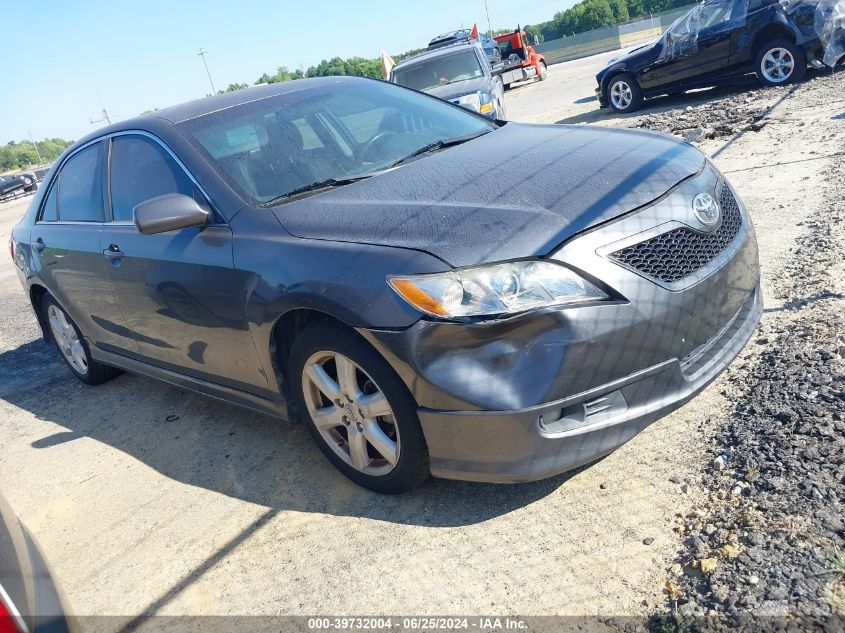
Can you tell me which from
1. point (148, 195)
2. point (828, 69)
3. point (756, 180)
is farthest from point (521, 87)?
point (148, 195)

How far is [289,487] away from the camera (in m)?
3.50

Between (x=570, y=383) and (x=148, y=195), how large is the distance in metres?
2.62

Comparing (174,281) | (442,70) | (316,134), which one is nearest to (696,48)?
(442,70)

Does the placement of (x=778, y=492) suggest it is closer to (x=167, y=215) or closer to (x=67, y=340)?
(x=167, y=215)

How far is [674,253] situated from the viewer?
278 cm

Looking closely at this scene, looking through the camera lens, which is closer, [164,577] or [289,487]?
[164,577]

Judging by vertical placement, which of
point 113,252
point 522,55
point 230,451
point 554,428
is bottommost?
point 230,451

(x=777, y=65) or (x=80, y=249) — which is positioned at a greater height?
(x=80, y=249)

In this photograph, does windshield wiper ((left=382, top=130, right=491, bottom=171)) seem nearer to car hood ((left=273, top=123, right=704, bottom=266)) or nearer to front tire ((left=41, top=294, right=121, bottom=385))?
car hood ((left=273, top=123, right=704, bottom=266))

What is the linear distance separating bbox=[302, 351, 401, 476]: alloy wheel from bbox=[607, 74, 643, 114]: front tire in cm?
1103

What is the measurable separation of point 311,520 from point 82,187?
113 inches

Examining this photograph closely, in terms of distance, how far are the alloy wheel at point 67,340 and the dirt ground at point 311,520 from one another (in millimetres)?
524

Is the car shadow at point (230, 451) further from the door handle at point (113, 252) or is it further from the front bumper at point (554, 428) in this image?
the door handle at point (113, 252)

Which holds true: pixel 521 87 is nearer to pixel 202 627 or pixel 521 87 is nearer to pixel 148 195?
pixel 148 195
